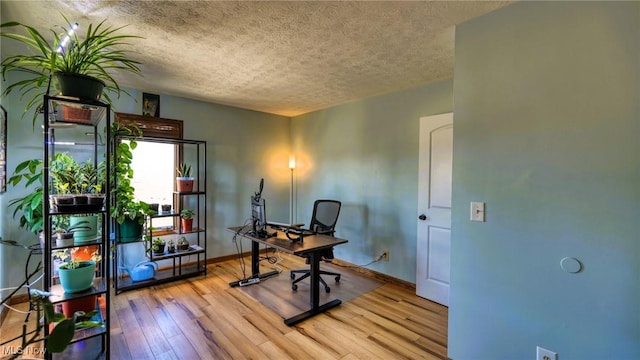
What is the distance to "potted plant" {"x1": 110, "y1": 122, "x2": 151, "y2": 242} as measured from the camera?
9.82 ft

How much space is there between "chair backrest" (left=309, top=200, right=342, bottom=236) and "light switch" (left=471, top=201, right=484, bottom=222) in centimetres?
182

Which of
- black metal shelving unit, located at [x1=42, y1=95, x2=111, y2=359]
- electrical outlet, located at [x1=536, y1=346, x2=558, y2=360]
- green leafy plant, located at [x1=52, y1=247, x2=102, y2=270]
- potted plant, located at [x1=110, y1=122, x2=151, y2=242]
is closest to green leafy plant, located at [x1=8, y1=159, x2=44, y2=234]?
green leafy plant, located at [x1=52, y1=247, x2=102, y2=270]

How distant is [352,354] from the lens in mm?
2092

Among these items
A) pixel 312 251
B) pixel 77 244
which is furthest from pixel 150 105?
pixel 312 251

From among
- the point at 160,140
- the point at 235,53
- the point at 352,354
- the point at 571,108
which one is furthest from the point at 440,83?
the point at 160,140

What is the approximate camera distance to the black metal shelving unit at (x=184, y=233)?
335 centimetres

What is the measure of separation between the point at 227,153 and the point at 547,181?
12.6ft

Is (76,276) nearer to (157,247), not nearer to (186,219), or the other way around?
(157,247)

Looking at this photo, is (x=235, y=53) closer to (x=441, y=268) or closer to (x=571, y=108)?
(x=571, y=108)

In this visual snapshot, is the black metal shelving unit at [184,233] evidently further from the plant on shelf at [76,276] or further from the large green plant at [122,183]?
the plant on shelf at [76,276]

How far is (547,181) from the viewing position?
1583mm

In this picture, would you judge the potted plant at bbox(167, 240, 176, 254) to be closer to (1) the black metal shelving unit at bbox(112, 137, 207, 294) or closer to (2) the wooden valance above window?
(1) the black metal shelving unit at bbox(112, 137, 207, 294)

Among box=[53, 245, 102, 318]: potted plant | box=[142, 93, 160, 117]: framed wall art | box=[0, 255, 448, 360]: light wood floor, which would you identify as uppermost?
box=[142, 93, 160, 117]: framed wall art

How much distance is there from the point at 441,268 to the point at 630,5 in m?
2.46
